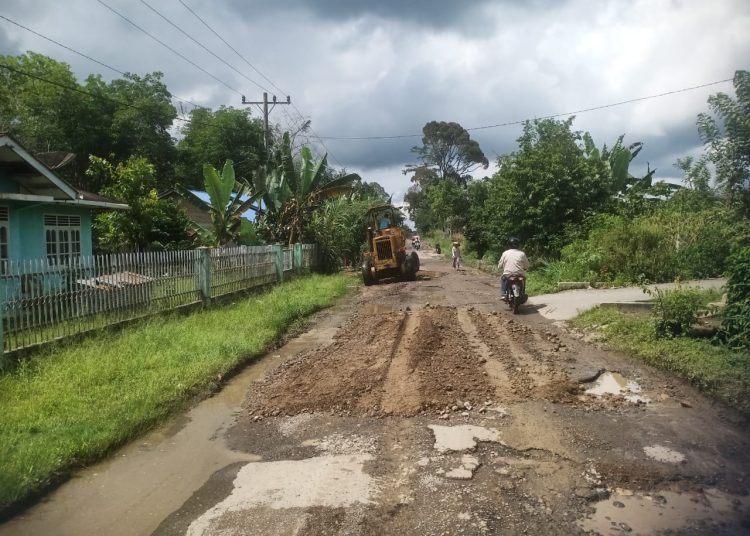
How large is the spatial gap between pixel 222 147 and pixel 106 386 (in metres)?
33.5

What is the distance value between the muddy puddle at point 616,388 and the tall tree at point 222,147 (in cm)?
3300

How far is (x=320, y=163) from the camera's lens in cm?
2361

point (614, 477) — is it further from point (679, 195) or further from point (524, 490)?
point (679, 195)

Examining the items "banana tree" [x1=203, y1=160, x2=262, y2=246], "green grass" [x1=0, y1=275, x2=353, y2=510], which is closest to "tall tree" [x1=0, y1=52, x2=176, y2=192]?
"banana tree" [x1=203, y1=160, x2=262, y2=246]

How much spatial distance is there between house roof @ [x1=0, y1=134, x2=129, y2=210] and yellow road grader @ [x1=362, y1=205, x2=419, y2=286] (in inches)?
358

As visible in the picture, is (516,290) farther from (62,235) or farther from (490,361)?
(62,235)

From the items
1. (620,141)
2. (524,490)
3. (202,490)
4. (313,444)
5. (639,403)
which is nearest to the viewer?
(524,490)

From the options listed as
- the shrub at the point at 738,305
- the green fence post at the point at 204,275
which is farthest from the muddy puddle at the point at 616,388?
the green fence post at the point at 204,275

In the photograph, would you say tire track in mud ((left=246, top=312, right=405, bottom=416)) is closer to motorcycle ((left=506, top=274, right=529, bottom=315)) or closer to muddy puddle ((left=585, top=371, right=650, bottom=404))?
muddy puddle ((left=585, top=371, right=650, bottom=404))

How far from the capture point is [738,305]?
23.0 ft

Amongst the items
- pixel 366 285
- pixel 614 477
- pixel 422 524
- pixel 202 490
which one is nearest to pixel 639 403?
pixel 614 477

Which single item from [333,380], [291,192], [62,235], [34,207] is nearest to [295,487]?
[333,380]

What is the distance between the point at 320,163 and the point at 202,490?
66.6 ft

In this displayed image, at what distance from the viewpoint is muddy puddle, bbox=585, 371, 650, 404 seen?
5.96 metres
